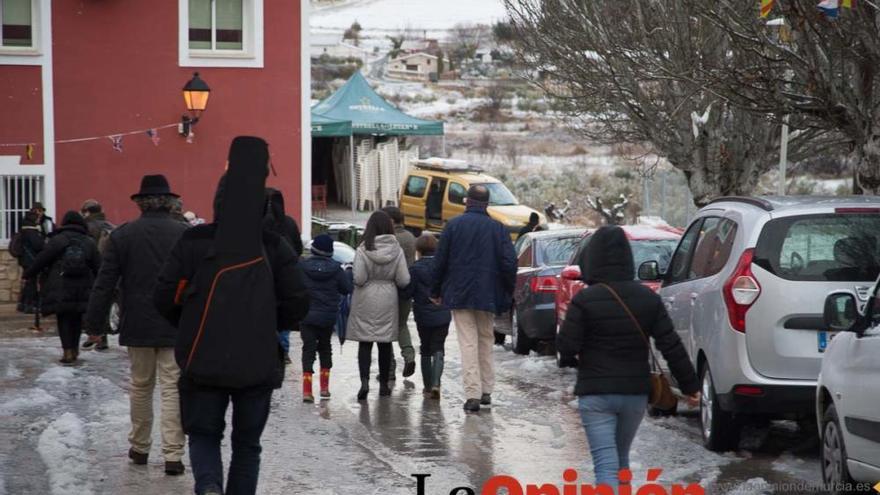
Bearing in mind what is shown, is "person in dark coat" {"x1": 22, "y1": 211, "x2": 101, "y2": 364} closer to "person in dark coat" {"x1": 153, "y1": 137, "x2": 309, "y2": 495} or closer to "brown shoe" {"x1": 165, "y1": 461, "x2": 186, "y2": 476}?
"brown shoe" {"x1": 165, "y1": 461, "x2": 186, "y2": 476}

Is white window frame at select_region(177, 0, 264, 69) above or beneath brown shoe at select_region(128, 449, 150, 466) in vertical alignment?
above

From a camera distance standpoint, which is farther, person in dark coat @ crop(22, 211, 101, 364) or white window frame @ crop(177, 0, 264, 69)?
white window frame @ crop(177, 0, 264, 69)

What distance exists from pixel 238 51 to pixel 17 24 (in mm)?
3645

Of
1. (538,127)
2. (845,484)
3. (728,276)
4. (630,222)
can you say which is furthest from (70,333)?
(538,127)

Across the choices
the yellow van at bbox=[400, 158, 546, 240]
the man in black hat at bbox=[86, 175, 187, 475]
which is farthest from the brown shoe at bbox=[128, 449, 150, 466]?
the yellow van at bbox=[400, 158, 546, 240]

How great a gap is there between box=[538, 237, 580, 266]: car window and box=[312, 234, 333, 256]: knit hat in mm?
4517

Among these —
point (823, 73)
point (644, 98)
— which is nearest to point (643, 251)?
point (823, 73)

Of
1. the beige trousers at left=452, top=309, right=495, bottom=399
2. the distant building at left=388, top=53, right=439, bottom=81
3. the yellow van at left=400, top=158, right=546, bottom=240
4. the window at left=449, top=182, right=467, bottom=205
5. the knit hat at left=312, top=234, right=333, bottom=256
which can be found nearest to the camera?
the beige trousers at left=452, top=309, right=495, bottom=399

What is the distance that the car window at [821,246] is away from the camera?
948 centimetres

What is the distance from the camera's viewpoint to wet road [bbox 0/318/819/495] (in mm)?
9062

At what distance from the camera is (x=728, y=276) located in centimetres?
966

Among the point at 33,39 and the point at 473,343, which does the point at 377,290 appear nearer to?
the point at 473,343

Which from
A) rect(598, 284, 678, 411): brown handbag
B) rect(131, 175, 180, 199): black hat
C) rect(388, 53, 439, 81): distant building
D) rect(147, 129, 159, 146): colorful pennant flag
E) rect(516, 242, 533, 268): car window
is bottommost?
rect(516, 242, 533, 268): car window

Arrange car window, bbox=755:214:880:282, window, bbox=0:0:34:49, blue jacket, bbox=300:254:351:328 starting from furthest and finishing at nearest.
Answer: window, bbox=0:0:34:49 < blue jacket, bbox=300:254:351:328 < car window, bbox=755:214:880:282
